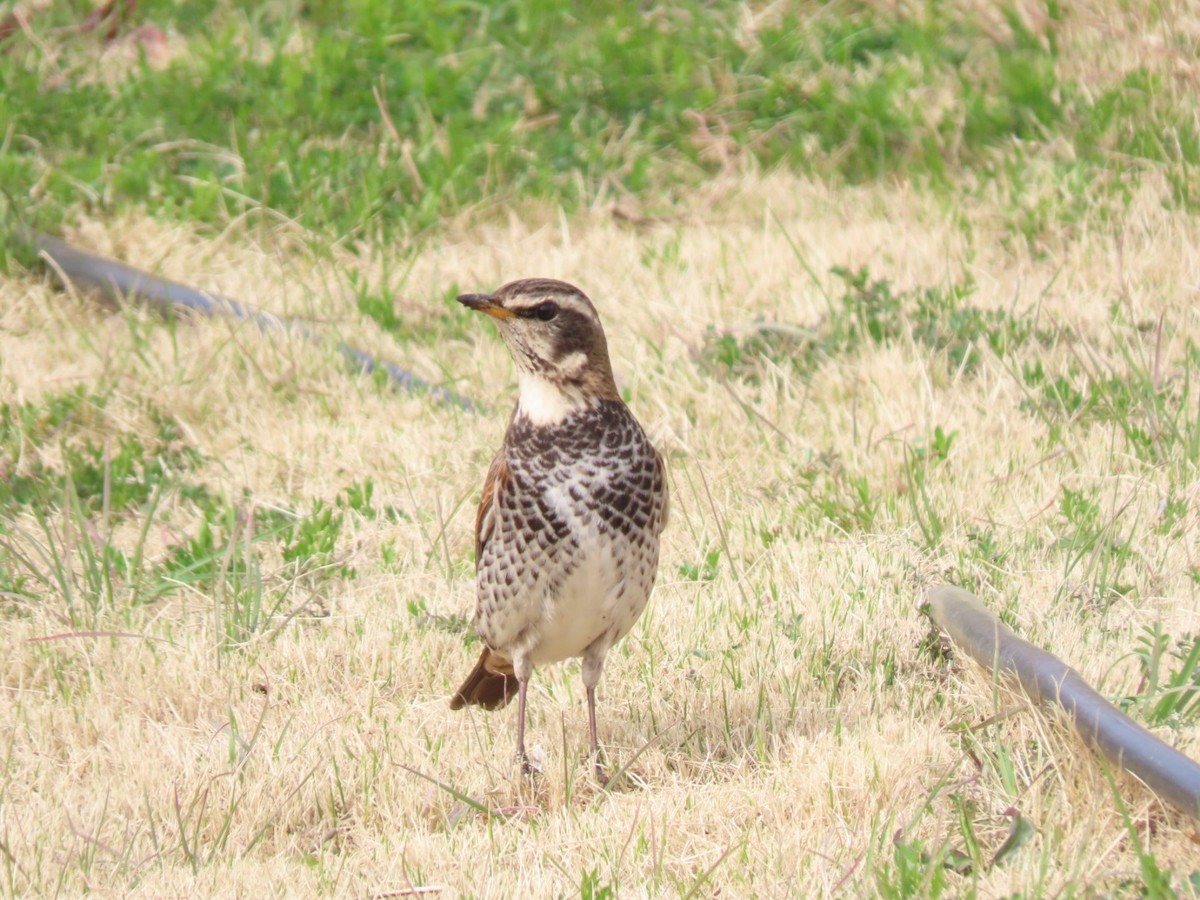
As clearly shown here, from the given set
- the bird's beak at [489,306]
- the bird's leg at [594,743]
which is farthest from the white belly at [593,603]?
the bird's beak at [489,306]

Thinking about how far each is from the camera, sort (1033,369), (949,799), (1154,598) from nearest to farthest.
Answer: (949,799) → (1154,598) → (1033,369)

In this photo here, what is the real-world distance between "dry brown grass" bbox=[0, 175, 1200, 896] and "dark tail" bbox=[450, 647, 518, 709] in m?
0.09

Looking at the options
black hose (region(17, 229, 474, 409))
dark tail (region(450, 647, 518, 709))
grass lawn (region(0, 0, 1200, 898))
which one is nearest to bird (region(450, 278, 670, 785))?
dark tail (region(450, 647, 518, 709))

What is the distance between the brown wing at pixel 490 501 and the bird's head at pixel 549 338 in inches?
7.6

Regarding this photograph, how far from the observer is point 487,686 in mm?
4906

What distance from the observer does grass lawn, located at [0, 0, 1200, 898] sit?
4.10 meters

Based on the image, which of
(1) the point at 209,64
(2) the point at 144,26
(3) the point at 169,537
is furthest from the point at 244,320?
(2) the point at 144,26

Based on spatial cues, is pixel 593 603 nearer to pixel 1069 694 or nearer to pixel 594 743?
pixel 594 743

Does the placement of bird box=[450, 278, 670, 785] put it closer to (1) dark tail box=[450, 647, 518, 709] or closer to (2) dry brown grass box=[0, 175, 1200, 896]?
(1) dark tail box=[450, 647, 518, 709]

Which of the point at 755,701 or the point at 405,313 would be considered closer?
the point at 755,701

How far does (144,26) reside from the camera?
991 cm

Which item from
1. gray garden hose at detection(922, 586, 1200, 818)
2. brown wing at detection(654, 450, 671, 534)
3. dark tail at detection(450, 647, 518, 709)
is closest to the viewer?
gray garden hose at detection(922, 586, 1200, 818)

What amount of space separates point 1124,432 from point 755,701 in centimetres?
197

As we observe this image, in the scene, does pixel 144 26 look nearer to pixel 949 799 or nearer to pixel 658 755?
pixel 658 755
